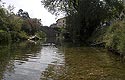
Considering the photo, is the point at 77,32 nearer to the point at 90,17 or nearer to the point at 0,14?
the point at 90,17

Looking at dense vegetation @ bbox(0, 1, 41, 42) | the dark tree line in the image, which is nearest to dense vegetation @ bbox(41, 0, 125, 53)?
the dark tree line

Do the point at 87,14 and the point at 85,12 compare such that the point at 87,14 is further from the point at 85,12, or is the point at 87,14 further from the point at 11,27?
the point at 11,27

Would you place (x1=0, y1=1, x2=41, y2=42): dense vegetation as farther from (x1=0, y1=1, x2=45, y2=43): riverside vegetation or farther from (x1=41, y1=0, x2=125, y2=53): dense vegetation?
(x1=41, y1=0, x2=125, y2=53): dense vegetation

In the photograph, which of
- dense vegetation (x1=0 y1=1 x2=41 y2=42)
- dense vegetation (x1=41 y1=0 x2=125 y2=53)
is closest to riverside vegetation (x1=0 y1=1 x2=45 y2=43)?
dense vegetation (x1=0 y1=1 x2=41 y2=42)

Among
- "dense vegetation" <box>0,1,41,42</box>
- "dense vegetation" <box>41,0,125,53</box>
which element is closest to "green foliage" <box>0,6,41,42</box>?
"dense vegetation" <box>0,1,41,42</box>

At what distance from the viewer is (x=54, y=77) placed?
1255cm

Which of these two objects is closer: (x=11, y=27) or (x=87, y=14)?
(x=87, y=14)

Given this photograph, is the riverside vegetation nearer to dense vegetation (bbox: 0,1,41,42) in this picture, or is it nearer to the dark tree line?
dense vegetation (bbox: 0,1,41,42)

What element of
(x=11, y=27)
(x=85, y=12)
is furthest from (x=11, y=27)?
(x=85, y=12)

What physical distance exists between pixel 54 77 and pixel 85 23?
37.1 meters

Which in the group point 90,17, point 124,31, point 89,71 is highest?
point 90,17

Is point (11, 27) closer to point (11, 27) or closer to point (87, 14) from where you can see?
point (11, 27)

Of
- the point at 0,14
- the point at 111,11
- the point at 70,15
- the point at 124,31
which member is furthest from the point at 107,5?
the point at 124,31

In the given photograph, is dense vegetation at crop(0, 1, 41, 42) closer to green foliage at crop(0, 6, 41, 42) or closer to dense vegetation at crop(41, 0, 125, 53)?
green foliage at crop(0, 6, 41, 42)
